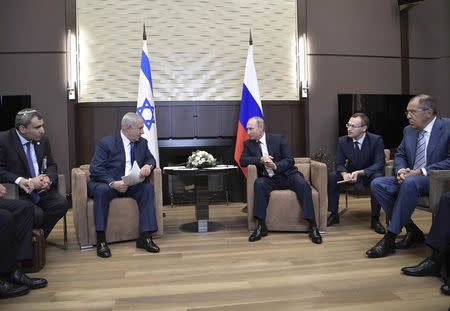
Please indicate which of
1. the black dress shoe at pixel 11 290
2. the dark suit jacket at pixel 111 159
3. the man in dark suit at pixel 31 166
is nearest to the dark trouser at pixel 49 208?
the man in dark suit at pixel 31 166

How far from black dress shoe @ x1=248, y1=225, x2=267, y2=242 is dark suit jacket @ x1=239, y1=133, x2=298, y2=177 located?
577mm

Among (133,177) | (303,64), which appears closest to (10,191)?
(133,177)

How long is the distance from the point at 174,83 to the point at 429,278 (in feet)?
14.6

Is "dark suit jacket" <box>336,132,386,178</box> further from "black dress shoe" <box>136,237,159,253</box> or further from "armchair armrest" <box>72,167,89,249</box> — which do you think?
"armchair armrest" <box>72,167,89,249</box>

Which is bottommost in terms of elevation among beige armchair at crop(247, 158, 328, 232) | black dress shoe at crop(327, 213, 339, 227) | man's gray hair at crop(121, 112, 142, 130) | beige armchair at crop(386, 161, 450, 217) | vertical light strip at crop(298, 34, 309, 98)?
black dress shoe at crop(327, 213, 339, 227)

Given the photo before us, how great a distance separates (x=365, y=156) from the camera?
→ 182 inches

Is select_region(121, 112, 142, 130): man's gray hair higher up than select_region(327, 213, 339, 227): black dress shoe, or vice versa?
select_region(121, 112, 142, 130): man's gray hair

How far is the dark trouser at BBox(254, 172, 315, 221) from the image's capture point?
407 centimetres

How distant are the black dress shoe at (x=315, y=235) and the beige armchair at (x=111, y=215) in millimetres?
1487

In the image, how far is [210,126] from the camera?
6215 millimetres

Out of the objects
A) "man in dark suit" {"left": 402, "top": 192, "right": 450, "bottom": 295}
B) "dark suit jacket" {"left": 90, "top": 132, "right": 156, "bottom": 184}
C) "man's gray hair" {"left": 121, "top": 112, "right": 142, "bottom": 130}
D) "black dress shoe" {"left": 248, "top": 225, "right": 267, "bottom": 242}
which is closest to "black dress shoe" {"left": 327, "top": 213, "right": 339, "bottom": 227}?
"black dress shoe" {"left": 248, "top": 225, "right": 267, "bottom": 242}

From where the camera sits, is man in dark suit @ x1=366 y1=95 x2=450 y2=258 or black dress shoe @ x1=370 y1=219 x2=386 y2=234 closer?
man in dark suit @ x1=366 y1=95 x2=450 y2=258

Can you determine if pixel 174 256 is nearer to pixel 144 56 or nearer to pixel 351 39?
pixel 144 56

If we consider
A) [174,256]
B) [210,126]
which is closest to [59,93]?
[210,126]
